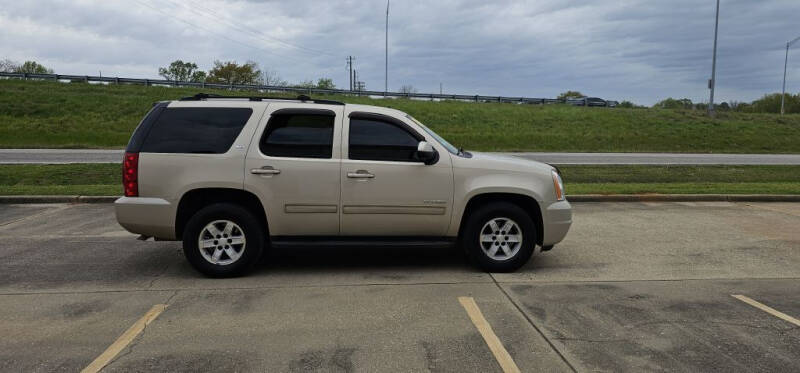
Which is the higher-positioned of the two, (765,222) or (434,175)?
(434,175)

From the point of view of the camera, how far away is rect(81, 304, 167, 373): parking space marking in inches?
143

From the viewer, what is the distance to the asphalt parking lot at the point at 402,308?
3.78m

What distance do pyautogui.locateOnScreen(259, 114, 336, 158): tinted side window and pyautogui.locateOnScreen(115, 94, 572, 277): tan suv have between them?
11 millimetres

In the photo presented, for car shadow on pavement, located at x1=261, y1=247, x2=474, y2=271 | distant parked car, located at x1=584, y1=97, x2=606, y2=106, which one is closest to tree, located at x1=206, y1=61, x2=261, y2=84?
distant parked car, located at x1=584, y1=97, x2=606, y2=106

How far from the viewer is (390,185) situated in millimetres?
5727

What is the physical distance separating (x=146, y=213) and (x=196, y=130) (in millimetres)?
997

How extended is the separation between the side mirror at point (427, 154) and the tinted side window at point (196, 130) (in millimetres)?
1865

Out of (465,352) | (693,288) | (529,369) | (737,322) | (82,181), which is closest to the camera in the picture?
(529,369)

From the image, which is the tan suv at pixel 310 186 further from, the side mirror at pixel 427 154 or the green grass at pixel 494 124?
the green grass at pixel 494 124

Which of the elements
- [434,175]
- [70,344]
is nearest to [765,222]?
[434,175]

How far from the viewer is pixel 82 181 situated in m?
13.8

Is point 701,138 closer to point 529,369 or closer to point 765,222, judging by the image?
point 765,222

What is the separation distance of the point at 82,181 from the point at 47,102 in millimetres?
19818

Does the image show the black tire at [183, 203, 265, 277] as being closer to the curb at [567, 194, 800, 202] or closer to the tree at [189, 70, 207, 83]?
the curb at [567, 194, 800, 202]
